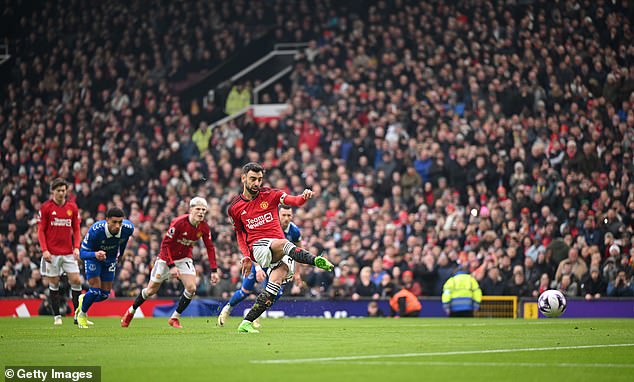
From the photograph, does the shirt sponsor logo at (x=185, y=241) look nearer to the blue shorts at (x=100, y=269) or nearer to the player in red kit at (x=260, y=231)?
the blue shorts at (x=100, y=269)

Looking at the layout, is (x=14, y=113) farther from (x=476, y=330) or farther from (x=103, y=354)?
(x=103, y=354)

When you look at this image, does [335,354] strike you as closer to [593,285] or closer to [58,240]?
[58,240]

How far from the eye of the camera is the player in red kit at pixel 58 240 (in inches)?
780

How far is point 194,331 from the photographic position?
52.6 feet

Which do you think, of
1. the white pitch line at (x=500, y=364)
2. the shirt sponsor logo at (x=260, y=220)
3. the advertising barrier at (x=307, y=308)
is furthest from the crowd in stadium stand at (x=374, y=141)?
the white pitch line at (x=500, y=364)

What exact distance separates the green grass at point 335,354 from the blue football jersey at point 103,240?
7.12ft

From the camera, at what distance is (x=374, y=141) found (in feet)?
98.6

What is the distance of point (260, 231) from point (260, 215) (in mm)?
217

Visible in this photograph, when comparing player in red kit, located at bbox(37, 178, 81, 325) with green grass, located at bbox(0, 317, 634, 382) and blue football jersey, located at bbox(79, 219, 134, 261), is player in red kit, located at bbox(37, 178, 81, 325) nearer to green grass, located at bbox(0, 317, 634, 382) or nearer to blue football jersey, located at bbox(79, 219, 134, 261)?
blue football jersey, located at bbox(79, 219, 134, 261)

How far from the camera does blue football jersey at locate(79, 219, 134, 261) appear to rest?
58.5ft

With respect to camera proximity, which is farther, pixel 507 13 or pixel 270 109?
pixel 270 109

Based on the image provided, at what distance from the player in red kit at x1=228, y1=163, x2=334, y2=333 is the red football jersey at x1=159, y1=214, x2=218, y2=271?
3157mm

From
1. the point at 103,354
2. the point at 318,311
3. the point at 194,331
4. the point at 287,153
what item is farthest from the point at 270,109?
the point at 103,354

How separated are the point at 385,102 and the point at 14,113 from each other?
1328 centimetres
